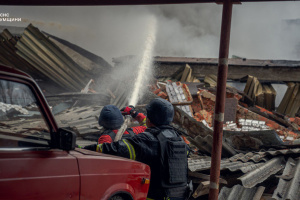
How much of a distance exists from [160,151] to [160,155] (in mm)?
48

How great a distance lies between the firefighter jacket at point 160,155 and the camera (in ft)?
Answer: 11.8

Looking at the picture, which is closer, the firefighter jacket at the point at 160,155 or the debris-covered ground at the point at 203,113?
the firefighter jacket at the point at 160,155

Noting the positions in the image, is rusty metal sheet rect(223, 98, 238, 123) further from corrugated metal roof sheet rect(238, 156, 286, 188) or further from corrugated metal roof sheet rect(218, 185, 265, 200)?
corrugated metal roof sheet rect(218, 185, 265, 200)

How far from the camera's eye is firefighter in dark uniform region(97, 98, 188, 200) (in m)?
3.58

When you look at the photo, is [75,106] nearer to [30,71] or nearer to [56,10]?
[30,71]

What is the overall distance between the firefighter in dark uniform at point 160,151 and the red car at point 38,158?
0.45 meters

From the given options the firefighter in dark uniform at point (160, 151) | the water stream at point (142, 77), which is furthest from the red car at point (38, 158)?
the water stream at point (142, 77)

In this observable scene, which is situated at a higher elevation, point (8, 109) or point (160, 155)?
point (8, 109)

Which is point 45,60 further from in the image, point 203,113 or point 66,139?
point 66,139

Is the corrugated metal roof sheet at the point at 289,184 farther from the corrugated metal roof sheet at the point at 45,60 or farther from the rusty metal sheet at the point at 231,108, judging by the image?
the corrugated metal roof sheet at the point at 45,60

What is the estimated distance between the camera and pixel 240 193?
16.3 feet

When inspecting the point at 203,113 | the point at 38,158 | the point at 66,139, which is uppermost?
the point at 66,139

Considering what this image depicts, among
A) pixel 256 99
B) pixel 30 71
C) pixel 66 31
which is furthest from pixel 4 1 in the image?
pixel 66 31

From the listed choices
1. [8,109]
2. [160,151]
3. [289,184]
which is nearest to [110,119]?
[160,151]
